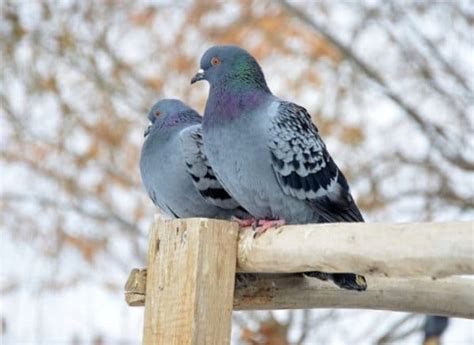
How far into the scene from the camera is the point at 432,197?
18.9 ft

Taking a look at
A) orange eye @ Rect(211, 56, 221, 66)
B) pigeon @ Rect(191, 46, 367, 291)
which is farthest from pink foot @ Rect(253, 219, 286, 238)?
orange eye @ Rect(211, 56, 221, 66)

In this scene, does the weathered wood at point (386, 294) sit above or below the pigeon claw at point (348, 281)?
above

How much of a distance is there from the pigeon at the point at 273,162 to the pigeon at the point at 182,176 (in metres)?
0.22

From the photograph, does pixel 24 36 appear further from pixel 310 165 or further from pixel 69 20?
pixel 310 165

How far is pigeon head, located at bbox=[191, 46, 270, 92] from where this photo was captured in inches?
126

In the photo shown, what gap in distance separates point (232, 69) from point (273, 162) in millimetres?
356

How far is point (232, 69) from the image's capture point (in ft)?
10.6

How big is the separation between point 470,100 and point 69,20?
7.71 feet

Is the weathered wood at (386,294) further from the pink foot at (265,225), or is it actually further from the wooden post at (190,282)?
the wooden post at (190,282)

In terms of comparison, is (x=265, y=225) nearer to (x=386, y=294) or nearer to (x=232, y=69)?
(x=386, y=294)

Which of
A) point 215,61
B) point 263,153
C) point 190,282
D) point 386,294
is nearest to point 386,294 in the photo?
point 386,294

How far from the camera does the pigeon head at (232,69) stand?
3.21 meters

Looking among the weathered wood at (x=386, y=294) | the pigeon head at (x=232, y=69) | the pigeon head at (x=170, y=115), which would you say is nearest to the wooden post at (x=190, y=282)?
the weathered wood at (x=386, y=294)

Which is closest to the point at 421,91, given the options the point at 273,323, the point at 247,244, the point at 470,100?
the point at 470,100
